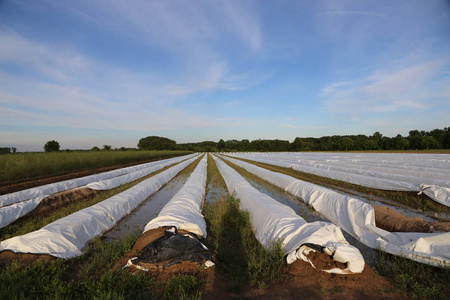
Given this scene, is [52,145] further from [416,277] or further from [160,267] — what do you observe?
[416,277]

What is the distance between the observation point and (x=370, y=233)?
402 centimetres

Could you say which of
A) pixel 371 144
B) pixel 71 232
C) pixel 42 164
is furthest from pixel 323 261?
pixel 371 144

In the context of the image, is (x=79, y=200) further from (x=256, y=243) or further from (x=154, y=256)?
(x=256, y=243)

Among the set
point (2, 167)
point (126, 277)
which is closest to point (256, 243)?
point (126, 277)

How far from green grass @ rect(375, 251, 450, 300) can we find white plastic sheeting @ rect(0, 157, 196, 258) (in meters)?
5.08

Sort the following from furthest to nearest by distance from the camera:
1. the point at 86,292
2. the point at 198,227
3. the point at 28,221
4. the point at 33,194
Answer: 1. the point at 33,194
2. the point at 28,221
3. the point at 198,227
4. the point at 86,292

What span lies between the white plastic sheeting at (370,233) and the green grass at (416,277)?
127 millimetres

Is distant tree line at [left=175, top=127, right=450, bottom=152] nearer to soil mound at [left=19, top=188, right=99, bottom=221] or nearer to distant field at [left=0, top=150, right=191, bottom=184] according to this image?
distant field at [left=0, top=150, right=191, bottom=184]

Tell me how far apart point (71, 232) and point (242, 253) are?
10.9ft

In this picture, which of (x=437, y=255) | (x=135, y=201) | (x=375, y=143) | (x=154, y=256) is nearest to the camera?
(x=437, y=255)

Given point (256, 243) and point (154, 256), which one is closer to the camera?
point (154, 256)

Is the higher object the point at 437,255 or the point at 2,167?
the point at 2,167

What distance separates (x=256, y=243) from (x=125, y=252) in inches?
98.3

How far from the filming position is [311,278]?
290cm
